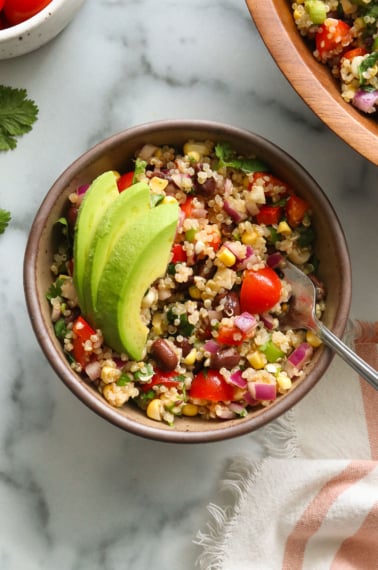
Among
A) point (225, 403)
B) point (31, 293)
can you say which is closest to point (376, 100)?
point (225, 403)

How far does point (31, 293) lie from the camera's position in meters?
1.71

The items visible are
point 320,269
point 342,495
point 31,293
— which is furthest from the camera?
point 342,495

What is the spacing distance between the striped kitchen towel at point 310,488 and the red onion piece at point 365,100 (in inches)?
20.5

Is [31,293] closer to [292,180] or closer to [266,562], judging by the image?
[292,180]

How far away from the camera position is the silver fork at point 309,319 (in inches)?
67.8

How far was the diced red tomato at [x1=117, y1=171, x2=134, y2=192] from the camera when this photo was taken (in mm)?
1805

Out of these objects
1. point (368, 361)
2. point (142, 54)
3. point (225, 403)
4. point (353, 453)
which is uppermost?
point (142, 54)

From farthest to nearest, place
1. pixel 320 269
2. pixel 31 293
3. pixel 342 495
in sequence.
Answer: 1. pixel 342 495
2. pixel 320 269
3. pixel 31 293

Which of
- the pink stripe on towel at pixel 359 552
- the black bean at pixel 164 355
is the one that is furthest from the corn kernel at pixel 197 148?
the pink stripe on towel at pixel 359 552

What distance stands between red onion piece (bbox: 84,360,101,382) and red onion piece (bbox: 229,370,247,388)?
0.90 ft

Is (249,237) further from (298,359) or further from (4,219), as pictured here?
(4,219)

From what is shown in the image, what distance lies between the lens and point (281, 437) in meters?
1.98

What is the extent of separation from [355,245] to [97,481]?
0.84 metres

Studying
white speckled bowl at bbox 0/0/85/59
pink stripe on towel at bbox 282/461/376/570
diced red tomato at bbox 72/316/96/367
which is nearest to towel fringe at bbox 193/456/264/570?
pink stripe on towel at bbox 282/461/376/570
